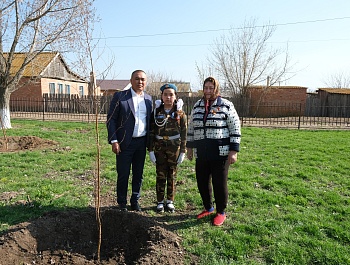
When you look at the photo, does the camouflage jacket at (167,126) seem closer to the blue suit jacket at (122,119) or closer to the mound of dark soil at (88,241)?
the blue suit jacket at (122,119)

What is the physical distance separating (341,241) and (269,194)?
1.47 m

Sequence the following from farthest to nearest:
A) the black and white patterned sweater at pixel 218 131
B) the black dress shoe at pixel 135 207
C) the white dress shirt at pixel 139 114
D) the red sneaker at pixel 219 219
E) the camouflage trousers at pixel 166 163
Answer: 1. the black dress shoe at pixel 135 207
2. the camouflage trousers at pixel 166 163
3. the white dress shirt at pixel 139 114
4. the red sneaker at pixel 219 219
5. the black and white patterned sweater at pixel 218 131

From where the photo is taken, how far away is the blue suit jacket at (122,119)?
3.54m

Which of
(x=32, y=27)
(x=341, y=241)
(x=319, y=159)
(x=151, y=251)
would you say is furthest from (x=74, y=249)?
(x=32, y=27)

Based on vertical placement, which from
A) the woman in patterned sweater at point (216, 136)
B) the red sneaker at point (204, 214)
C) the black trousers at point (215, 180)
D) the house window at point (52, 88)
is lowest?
the red sneaker at point (204, 214)

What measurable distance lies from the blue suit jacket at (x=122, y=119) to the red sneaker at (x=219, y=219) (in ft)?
4.76

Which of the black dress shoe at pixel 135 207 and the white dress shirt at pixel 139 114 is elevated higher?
the white dress shirt at pixel 139 114

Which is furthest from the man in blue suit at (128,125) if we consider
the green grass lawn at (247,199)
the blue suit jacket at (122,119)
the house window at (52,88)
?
the house window at (52,88)

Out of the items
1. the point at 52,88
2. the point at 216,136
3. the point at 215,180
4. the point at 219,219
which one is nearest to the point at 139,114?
the point at 216,136

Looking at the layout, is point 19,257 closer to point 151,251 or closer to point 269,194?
point 151,251

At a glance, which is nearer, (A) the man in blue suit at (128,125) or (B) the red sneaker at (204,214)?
(A) the man in blue suit at (128,125)

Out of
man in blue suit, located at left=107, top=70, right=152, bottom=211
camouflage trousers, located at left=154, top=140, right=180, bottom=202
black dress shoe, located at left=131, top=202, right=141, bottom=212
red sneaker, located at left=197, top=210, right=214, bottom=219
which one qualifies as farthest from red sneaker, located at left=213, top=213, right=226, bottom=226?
man in blue suit, located at left=107, top=70, right=152, bottom=211

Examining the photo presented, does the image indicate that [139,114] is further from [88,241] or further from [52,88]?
[52,88]

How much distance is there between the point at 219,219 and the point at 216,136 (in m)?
1.07
